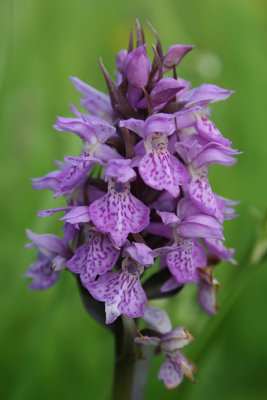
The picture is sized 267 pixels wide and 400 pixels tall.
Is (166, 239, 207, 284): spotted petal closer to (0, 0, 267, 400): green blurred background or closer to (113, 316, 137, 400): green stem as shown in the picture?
(113, 316, 137, 400): green stem

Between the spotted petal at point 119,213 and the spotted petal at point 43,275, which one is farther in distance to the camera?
the spotted petal at point 43,275

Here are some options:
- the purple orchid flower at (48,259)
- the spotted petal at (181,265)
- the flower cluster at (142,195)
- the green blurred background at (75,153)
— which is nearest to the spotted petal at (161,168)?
the flower cluster at (142,195)

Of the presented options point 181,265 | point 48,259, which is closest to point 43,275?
point 48,259

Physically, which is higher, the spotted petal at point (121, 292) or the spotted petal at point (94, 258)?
the spotted petal at point (94, 258)

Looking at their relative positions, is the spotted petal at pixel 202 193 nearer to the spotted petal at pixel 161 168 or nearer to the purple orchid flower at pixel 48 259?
the spotted petal at pixel 161 168

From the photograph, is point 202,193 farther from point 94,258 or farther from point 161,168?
point 94,258

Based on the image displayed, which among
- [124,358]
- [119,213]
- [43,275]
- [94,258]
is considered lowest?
[124,358]

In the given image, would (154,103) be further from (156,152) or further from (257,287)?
(257,287)
